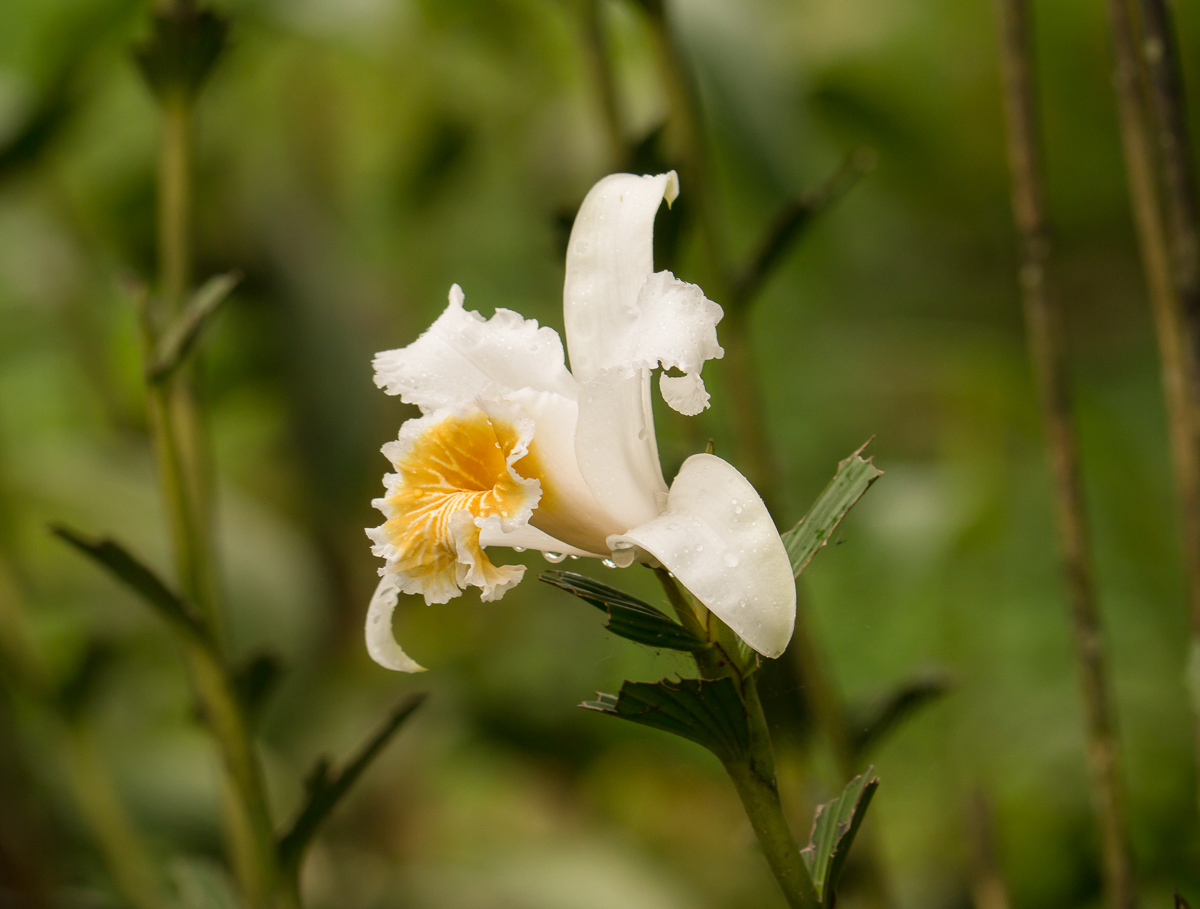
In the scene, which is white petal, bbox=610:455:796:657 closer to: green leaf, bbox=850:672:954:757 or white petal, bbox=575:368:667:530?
white petal, bbox=575:368:667:530

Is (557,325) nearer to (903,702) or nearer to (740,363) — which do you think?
(740,363)

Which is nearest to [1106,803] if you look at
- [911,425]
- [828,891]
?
[828,891]

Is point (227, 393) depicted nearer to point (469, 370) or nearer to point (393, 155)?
point (393, 155)

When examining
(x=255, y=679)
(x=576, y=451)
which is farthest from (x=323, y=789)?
(x=576, y=451)

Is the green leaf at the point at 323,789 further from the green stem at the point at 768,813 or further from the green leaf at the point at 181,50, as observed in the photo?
the green leaf at the point at 181,50

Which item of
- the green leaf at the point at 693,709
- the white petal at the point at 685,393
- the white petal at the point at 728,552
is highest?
the white petal at the point at 685,393

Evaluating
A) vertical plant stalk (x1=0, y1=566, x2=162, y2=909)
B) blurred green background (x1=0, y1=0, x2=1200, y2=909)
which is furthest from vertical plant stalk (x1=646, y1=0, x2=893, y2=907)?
vertical plant stalk (x1=0, y1=566, x2=162, y2=909)

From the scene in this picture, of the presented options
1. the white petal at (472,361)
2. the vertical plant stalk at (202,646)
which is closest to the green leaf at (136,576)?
the vertical plant stalk at (202,646)
